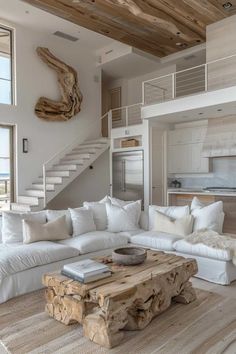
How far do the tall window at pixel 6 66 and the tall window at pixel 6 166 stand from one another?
754 mm

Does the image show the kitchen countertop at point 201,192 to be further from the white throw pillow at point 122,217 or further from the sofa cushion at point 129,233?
the sofa cushion at point 129,233

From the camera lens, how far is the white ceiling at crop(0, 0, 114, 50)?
676 cm

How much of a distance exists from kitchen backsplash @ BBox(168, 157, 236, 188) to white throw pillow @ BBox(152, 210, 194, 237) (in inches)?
142

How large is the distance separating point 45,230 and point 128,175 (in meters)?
4.86

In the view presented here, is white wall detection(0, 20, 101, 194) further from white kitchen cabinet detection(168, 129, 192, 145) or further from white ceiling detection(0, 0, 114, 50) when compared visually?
white kitchen cabinet detection(168, 129, 192, 145)

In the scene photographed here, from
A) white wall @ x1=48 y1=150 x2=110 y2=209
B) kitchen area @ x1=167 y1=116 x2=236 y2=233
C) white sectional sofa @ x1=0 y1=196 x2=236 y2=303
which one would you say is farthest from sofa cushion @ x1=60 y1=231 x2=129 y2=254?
white wall @ x1=48 y1=150 x2=110 y2=209

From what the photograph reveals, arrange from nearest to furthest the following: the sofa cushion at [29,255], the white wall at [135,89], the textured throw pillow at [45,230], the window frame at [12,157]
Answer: the sofa cushion at [29,255] < the textured throw pillow at [45,230] < the window frame at [12,157] < the white wall at [135,89]

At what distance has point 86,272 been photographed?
2.65m

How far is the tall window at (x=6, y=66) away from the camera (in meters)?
7.41

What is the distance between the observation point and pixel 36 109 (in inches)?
310

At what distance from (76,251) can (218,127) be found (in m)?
5.15

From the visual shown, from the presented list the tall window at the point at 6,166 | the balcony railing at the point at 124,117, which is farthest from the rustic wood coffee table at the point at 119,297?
the balcony railing at the point at 124,117

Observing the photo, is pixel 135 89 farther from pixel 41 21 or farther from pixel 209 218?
pixel 209 218

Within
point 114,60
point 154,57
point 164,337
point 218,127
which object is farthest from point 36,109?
point 164,337
